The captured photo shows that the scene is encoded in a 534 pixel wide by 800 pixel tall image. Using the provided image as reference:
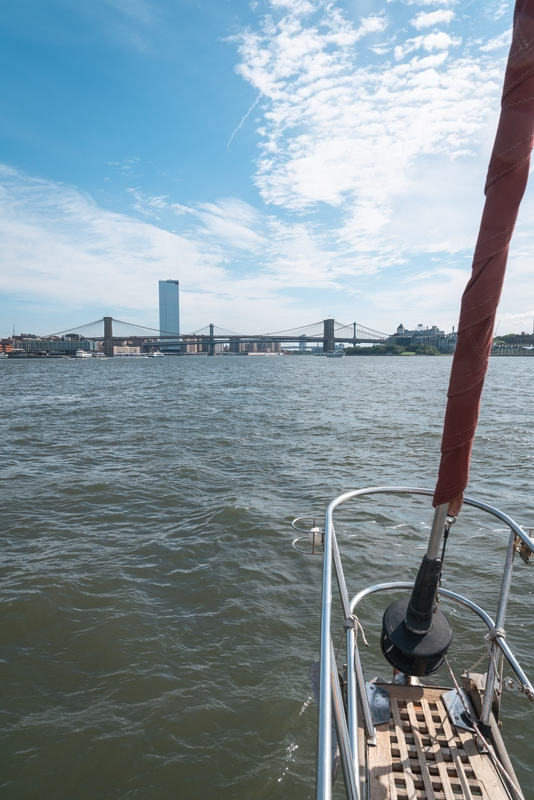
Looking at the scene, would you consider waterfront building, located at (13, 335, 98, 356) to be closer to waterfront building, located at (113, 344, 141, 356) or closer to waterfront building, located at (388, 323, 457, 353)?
waterfront building, located at (113, 344, 141, 356)

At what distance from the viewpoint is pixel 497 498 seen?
883 centimetres

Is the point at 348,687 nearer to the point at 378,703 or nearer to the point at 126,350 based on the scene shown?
the point at 378,703

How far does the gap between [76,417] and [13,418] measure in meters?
2.27

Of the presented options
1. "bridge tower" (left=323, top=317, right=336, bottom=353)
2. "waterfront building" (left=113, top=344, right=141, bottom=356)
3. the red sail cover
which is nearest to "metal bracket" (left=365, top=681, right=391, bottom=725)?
the red sail cover

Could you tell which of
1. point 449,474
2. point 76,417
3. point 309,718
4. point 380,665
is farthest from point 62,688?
point 76,417

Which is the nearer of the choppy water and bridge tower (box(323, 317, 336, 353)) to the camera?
the choppy water

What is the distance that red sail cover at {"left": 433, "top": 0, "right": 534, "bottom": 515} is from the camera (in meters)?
1.64

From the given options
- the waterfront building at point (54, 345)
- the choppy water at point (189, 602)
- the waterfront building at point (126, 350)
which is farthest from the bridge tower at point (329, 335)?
the choppy water at point (189, 602)

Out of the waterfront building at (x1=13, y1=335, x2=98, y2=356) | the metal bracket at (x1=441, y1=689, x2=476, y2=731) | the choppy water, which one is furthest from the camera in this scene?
the waterfront building at (x1=13, y1=335, x2=98, y2=356)

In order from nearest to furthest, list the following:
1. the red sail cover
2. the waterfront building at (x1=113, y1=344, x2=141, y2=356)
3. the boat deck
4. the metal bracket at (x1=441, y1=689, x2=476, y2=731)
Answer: the red sail cover
the boat deck
the metal bracket at (x1=441, y1=689, x2=476, y2=731)
the waterfront building at (x1=113, y1=344, x2=141, y2=356)

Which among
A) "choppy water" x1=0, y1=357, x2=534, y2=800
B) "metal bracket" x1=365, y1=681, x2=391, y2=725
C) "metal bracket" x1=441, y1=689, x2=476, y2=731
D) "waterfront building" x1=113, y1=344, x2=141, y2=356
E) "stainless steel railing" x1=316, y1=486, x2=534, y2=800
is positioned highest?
"waterfront building" x1=113, y1=344, x2=141, y2=356

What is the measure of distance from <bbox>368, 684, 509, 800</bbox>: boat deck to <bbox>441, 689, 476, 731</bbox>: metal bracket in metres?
0.02

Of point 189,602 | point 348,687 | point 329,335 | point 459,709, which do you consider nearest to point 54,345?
point 329,335

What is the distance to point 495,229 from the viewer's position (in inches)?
67.4
